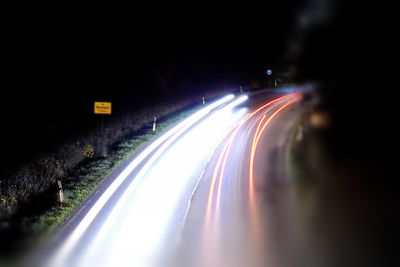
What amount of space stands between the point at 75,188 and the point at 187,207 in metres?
4.21

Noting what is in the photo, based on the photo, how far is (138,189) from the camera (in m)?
13.3

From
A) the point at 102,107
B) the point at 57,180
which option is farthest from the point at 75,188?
the point at 102,107

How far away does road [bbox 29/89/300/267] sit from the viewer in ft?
30.3

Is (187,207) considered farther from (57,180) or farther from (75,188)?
(57,180)

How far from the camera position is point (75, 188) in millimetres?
13938

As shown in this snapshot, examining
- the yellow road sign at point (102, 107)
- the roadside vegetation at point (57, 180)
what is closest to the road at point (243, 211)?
the roadside vegetation at point (57, 180)

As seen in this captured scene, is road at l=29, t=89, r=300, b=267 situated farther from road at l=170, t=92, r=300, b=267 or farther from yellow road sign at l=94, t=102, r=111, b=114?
yellow road sign at l=94, t=102, r=111, b=114

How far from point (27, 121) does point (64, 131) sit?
2736mm

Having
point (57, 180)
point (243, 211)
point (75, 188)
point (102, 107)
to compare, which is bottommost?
point (243, 211)

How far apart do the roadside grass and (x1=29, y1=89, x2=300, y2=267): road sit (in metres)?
0.48

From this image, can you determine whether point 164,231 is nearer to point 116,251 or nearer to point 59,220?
point 116,251

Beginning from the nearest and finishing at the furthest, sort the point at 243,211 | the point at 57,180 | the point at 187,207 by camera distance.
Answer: the point at 243,211, the point at 187,207, the point at 57,180

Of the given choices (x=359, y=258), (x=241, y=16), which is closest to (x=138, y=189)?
(x=359, y=258)

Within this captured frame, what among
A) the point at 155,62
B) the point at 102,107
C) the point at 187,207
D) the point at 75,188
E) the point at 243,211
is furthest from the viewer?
the point at 155,62
